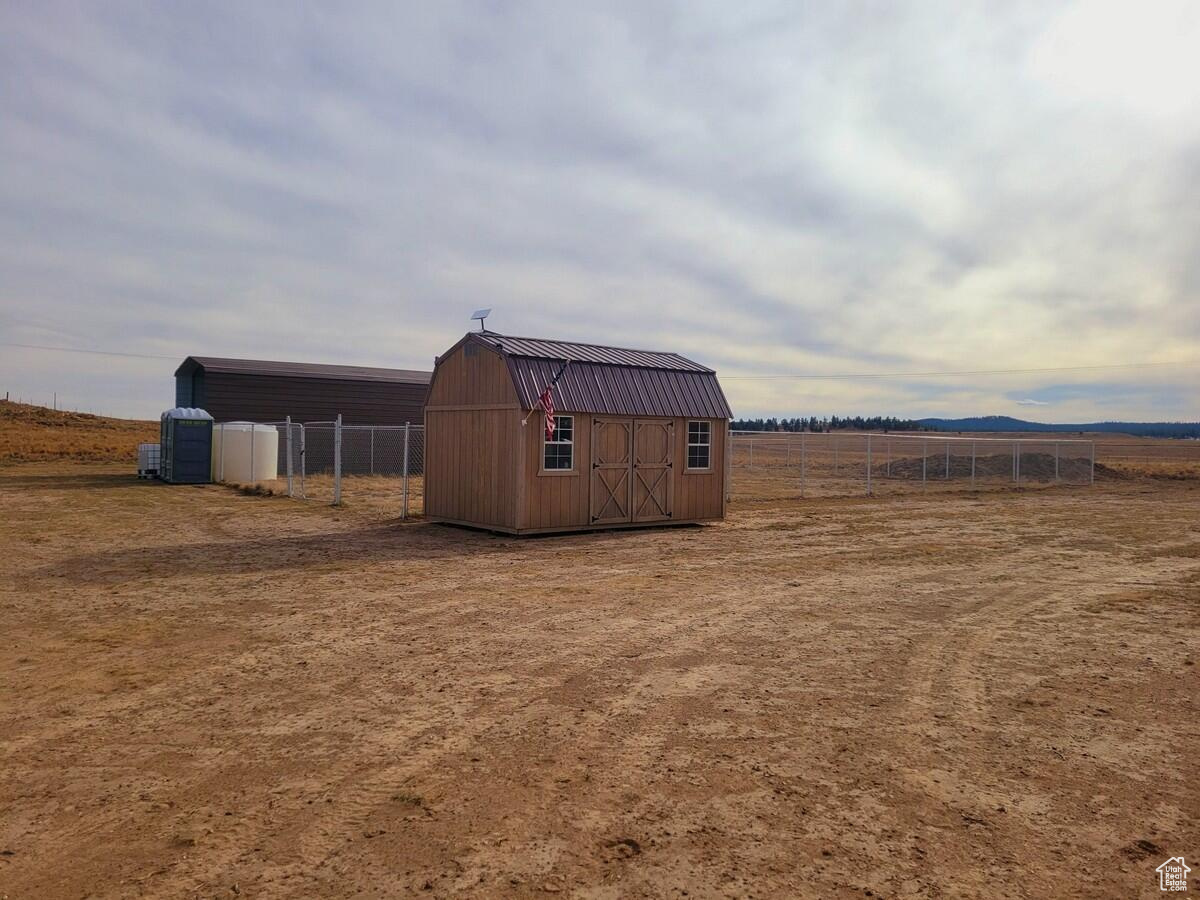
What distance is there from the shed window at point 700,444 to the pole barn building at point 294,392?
51.9 feet

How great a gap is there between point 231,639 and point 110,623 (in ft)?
4.75

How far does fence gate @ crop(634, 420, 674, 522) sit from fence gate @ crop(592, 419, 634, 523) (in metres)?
0.21

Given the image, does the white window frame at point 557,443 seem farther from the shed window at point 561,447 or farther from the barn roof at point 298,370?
the barn roof at point 298,370

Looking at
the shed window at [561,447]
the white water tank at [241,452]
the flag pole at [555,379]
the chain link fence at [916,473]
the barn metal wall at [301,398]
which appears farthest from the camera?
the barn metal wall at [301,398]

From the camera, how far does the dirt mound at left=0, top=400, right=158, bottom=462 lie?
131ft

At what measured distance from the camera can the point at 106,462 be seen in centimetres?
3688

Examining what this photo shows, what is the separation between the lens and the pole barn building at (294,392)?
98.2 ft

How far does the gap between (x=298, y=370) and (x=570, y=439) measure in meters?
20.1

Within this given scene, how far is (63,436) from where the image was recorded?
51.1 metres

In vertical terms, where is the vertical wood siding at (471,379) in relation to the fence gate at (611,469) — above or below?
above

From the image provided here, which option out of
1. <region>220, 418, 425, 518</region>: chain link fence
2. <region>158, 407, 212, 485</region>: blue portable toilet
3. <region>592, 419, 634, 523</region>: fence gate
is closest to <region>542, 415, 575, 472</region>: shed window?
<region>592, 419, 634, 523</region>: fence gate

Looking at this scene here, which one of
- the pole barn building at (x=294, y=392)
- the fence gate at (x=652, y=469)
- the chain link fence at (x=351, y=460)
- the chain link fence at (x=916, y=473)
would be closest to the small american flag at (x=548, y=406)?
→ the fence gate at (x=652, y=469)

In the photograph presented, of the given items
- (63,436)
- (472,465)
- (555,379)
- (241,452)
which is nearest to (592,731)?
(555,379)

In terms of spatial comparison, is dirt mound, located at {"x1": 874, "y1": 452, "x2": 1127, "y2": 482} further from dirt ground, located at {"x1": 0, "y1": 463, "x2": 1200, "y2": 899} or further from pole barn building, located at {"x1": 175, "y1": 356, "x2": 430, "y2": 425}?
dirt ground, located at {"x1": 0, "y1": 463, "x2": 1200, "y2": 899}
